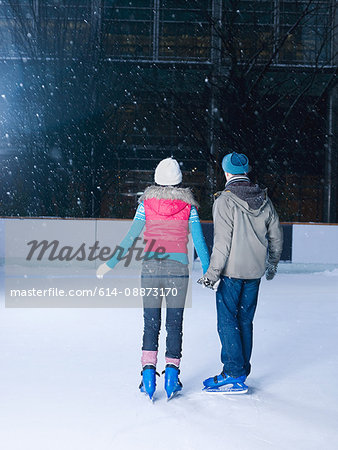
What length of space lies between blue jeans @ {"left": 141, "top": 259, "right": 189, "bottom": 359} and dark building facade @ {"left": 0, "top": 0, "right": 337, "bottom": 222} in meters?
9.90

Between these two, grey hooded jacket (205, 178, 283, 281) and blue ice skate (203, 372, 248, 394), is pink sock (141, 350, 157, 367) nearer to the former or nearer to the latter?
blue ice skate (203, 372, 248, 394)

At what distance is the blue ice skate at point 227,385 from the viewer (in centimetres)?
391

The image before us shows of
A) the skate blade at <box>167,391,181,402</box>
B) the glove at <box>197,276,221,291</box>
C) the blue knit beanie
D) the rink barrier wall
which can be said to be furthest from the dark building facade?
the glove at <box>197,276,221,291</box>

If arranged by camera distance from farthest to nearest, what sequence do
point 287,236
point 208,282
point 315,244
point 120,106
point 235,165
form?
point 120,106
point 287,236
point 315,244
point 235,165
point 208,282

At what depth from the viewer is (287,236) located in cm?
1150

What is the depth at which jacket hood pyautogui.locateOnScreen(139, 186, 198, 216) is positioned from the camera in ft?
12.3

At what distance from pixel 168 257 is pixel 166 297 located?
242 millimetres

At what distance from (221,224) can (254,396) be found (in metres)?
1.08

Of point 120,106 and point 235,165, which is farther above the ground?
point 120,106

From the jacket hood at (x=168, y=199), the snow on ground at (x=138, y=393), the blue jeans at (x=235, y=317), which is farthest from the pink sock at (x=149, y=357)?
the jacket hood at (x=168, y=199)

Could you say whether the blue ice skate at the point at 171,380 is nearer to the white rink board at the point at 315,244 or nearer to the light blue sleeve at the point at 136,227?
the light blue sleeve at the point at 136,227

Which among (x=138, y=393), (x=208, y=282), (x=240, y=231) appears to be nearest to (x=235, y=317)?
(x=208, y=282)

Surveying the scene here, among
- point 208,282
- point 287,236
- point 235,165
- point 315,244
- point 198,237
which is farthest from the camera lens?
point 287,236

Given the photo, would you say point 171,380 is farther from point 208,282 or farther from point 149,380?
point 208,282
